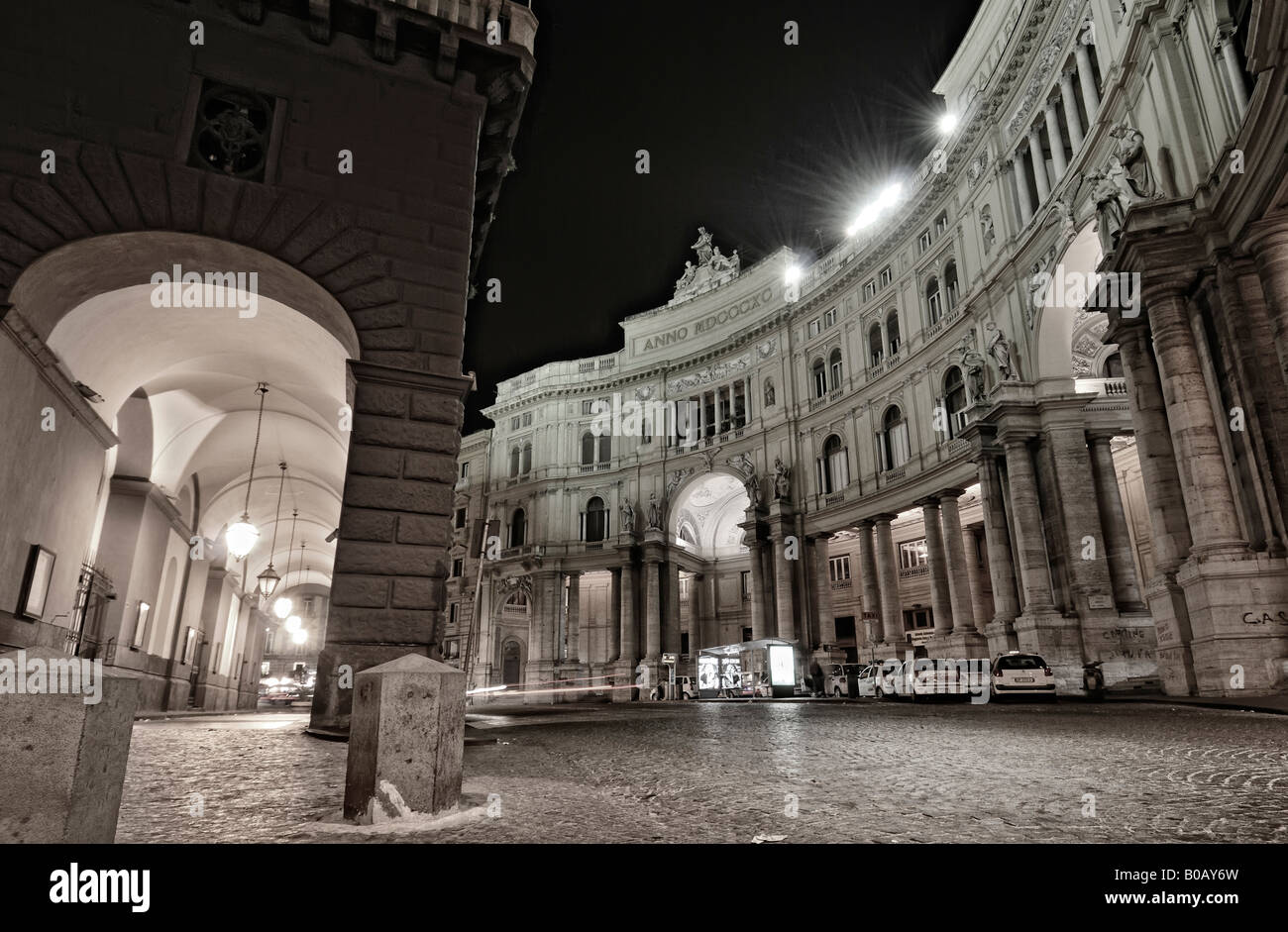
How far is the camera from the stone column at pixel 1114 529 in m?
20.2

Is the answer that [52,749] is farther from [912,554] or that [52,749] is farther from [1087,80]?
[912,554]

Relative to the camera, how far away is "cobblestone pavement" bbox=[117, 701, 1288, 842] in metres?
2.82

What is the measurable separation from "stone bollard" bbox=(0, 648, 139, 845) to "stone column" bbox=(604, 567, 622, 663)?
1532 inches

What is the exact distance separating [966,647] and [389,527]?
870 inches

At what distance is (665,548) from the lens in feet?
133

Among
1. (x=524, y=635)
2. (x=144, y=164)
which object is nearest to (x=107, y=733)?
(x=144, y=164)

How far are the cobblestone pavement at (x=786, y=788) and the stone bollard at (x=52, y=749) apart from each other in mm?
451

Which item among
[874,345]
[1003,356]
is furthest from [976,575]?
[1003,356]

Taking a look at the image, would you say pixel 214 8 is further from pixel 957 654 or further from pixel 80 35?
pixel 957 654

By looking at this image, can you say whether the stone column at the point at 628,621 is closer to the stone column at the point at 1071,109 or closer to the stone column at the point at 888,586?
the stone column at the point at 888,586

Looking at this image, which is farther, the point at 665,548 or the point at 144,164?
the point at 665,548

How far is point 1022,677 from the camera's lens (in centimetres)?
1730
